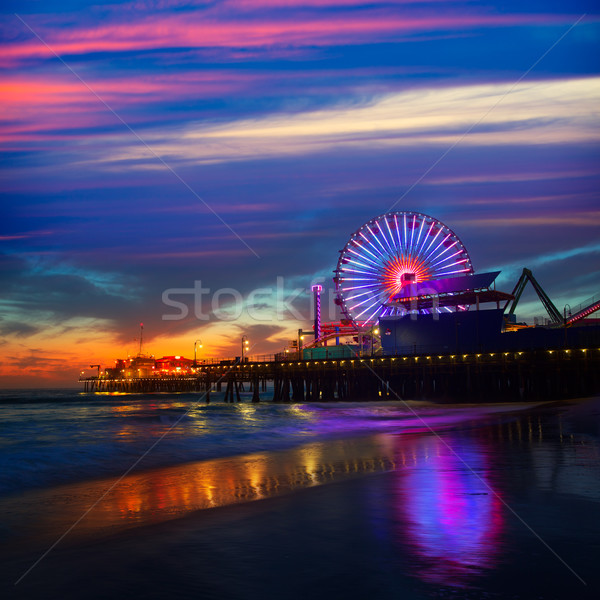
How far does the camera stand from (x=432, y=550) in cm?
790

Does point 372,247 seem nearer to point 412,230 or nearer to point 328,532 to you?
point 412,230

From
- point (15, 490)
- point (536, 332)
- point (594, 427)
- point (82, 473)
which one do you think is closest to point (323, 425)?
point (594, 427)

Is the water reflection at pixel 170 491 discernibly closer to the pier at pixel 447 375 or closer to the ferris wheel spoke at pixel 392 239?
the pier at pixel 447 375

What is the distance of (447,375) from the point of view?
→ 5888cm

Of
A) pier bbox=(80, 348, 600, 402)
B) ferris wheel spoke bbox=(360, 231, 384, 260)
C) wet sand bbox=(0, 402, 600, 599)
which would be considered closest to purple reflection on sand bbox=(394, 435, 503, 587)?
wet sand bbox=(0, 402, 600, 599)

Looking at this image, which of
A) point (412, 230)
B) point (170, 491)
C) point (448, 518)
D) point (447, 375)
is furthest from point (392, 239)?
point (448, 518)

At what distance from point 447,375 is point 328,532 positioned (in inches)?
2035

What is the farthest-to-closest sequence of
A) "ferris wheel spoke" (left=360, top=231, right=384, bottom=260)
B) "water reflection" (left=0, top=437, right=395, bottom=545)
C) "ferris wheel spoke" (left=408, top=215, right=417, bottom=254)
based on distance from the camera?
"ferris wheel spoke" (left=360, top=231, right=384, bottom=260) < "ferris wheel spoke" (left=408, top=215, right=417, bottom=254) < "water reflection" (left=0, top=437, right=395, bottom=545)

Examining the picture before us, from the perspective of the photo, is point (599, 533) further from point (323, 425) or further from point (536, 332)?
point (536, 332)

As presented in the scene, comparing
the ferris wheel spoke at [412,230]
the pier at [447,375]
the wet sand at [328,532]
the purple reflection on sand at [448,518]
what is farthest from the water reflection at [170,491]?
the ferris wheel spoke at [412,230]

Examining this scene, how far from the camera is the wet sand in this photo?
6.90 metres

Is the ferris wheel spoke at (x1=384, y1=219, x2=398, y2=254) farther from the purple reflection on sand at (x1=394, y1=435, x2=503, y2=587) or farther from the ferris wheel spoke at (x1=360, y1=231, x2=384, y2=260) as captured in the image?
the purple reflection on sand at (x1=394, y1=435, x2=503, y2=587)

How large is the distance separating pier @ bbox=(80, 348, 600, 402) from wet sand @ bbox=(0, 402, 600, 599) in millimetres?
36904

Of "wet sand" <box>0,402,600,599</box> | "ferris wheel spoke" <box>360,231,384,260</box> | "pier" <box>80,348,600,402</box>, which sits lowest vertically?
"wet sand" <box>0,402,600,599</box>
